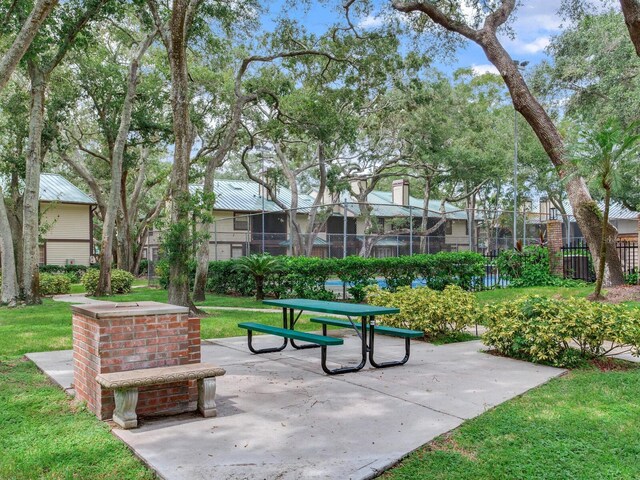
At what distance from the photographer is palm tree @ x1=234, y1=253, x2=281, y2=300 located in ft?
50.3

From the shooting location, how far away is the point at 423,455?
3.83 m

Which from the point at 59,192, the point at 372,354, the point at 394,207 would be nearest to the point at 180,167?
the point at 372,354

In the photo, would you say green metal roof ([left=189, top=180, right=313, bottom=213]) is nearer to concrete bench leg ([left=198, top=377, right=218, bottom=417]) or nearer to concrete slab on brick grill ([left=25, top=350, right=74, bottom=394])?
concrete slab on brick grill ([left=25, top=350, right=74, bottom=394])

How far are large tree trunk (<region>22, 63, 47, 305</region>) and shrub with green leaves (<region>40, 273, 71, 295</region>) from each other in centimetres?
447

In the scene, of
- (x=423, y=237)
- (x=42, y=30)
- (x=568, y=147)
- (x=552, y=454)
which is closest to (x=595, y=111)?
(x=423, y=237)

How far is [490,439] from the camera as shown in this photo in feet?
13.5

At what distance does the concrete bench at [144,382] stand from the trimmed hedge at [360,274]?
9161 mm

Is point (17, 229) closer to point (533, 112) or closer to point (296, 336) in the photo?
point (296, 336)

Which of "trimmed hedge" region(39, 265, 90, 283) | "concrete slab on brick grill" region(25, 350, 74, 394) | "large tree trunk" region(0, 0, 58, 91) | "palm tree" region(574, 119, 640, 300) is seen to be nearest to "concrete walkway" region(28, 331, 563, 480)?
"concrete slab on brick grill" region(25, 350, 74, 394)

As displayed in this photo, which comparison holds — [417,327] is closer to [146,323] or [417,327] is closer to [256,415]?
[256,415]

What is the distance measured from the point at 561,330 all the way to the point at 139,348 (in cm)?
498

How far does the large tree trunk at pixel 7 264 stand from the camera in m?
14.9

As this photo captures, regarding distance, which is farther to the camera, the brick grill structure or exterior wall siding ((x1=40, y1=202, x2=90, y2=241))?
exterior wall siding ((x1=40, y1=202, x2=90, y2=241))

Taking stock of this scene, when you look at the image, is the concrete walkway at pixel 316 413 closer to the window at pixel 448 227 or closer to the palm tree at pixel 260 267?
the palm tree at pixel 260 267
